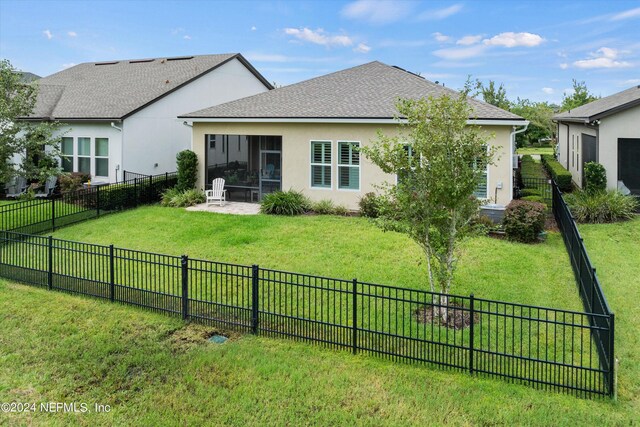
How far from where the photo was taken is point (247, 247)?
13.9m

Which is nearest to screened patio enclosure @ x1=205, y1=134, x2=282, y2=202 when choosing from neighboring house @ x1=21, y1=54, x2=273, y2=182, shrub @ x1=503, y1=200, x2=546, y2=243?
neighboring house @ x1=21, y1=54, x2=273, y2=182

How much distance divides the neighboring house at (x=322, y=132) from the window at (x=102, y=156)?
4634mm

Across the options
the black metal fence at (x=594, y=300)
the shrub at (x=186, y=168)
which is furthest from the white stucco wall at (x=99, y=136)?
the black metal fence at (x=594, y=300)

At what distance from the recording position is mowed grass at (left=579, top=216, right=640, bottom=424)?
22.8ft

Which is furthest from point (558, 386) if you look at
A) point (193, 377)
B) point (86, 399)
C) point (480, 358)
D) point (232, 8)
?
point (232, 8)

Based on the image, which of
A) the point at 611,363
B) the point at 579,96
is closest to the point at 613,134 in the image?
the point at 611,363

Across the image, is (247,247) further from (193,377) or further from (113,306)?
(193,377)

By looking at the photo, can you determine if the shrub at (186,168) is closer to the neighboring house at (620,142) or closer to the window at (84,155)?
the window at (84,155)

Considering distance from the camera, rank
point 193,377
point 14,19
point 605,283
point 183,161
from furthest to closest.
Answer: point 14,19
point 183,161
point 605,283
point 193,377

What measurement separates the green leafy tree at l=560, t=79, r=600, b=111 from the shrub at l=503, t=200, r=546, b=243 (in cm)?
4464

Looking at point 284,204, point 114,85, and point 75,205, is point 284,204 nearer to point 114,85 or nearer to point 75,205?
point 75,205

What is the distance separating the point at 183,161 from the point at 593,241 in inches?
584

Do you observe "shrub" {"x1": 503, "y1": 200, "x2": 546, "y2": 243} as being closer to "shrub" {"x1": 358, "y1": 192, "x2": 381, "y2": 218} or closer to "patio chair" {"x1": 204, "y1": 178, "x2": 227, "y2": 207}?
"shrub" {"x1": 358, "y1": 192, "x2": 381, "y2": 218}

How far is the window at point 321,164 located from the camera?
754 inches
